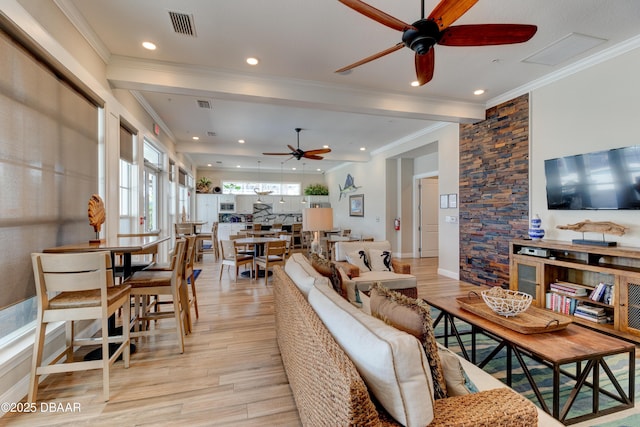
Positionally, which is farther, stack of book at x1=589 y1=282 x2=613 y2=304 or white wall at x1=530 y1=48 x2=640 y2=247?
white wall at x1=530 y1=48 x2=640 y2=247

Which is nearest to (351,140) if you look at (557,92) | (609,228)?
(557,92)

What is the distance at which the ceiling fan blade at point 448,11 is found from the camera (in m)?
1.75

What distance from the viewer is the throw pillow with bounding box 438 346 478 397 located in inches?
48.1

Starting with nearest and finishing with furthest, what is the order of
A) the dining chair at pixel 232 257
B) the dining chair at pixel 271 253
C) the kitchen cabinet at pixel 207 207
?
the dining chair at pixel 271 253
the dining chair at pixel 232 257
the kitchen cabinet at pixel 207 207

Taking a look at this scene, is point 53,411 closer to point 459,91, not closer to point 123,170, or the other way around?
point 123,170

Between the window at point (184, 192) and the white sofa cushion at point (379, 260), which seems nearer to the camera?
the white sofa cushion at point (379, 260)

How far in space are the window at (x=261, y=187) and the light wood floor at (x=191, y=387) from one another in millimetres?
9267

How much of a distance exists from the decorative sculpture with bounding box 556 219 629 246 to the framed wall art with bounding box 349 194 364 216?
6.11 meters

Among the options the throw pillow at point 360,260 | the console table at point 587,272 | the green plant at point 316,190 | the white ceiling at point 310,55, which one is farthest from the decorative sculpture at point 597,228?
the green plant at point 316,190

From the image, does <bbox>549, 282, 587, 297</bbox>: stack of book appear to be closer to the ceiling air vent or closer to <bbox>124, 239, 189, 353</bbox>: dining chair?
<bbox>124, 239, 189, 353</bbox>: dining chair

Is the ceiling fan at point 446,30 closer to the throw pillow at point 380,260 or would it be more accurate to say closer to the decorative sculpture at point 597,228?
the decorative sculpture at point 597,228

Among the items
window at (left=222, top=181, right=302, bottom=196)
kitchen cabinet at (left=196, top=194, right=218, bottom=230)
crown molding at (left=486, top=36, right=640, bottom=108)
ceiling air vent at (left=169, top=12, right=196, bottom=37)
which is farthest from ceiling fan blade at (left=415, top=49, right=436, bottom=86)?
window at (left=222, top=181, right=302, bottom=196)

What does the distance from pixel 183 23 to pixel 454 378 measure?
3.46 metres

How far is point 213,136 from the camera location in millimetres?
6879
